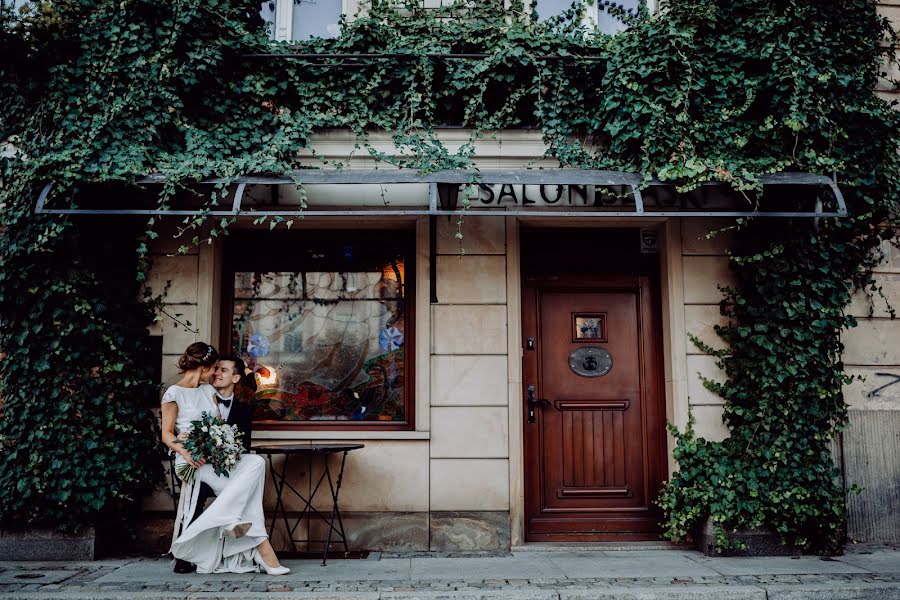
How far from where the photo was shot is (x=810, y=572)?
5.30 metres

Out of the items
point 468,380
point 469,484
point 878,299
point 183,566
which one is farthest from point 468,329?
point 878,299

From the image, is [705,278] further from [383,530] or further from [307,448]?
[307,448]

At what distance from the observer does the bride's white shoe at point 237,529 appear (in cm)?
520

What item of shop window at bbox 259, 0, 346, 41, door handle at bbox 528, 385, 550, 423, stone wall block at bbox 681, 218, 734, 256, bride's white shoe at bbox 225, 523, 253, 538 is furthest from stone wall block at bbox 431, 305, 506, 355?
shop window at bbox 259, 0, 346, 41

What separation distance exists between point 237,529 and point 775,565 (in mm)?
4346

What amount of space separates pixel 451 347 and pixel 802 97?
12.5ft

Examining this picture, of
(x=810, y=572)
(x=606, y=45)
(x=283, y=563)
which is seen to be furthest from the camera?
(x=606, y=45)

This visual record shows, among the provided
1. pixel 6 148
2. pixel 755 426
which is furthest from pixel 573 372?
pixel 6 148

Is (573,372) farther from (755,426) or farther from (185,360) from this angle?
(185,360)

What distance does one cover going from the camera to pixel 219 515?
5.17 meters

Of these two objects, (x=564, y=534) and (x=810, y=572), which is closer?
(x=810, y=572)

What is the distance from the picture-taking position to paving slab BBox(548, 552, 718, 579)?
5266 mm

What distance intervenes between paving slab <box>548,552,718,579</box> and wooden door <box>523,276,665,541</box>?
60cm

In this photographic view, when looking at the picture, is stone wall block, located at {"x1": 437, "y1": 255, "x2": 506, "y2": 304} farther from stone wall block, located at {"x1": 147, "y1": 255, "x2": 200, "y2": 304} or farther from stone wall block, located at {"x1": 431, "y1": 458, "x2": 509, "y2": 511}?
stone wall block, located at {"x1": 147, "y1": 255, "x2": 200, "y2": 304}
